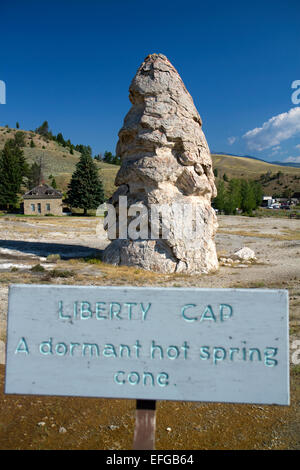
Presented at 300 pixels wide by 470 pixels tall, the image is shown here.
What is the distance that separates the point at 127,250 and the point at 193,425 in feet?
34.2

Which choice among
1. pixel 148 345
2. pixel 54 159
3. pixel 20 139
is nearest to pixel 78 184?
pixel 148 345

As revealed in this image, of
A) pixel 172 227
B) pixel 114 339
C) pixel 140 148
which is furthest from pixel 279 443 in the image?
pixel 140 148

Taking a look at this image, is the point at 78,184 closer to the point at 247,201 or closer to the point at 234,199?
the point at 234,199

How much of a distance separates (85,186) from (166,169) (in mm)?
41078

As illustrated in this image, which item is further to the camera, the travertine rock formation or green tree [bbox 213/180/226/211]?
green tree [bbox 213/180/226/211]

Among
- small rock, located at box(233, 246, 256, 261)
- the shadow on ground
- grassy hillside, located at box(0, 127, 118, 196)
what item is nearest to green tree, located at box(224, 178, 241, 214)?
grassy hillside, located at box(0, 127, 118, 196)

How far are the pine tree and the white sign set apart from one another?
170 ft

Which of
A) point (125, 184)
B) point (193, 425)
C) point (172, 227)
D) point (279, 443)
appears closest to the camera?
point (279, 443)

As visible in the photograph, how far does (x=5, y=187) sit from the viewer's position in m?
57.0

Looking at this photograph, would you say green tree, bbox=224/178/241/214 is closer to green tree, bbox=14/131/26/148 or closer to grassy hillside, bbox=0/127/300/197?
grassy hillside, bbox=0/127/300/197

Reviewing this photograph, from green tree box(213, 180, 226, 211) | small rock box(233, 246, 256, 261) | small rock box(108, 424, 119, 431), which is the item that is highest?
green tree box(213, 180, 226, 211)

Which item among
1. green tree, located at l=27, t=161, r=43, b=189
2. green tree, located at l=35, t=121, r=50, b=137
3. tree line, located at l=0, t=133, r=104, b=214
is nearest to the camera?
tree line, located at l=0, t=133, r=104, b=214

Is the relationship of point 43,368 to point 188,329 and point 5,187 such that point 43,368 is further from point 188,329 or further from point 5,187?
point 5,187

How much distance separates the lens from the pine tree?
5422 cm
